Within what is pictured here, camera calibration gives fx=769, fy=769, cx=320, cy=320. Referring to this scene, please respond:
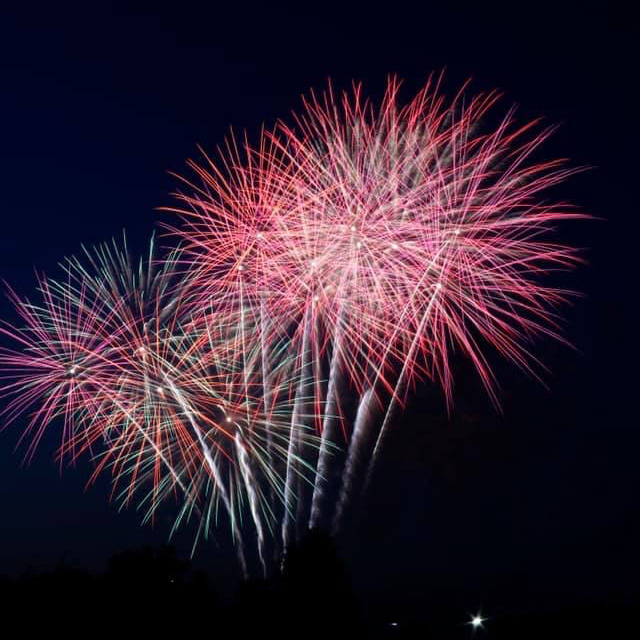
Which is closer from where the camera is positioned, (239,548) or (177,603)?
(177,603)

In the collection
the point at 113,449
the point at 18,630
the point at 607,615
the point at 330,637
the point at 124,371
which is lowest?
the point at 18,630

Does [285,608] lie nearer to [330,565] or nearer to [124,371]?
[330,565]

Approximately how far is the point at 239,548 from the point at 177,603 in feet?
8.58

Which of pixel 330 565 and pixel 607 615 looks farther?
pixel 330 565

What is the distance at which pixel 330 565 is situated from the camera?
2227 centimetres

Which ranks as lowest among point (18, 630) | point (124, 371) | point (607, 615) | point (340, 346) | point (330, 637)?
point (18, 630)

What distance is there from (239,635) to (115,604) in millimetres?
3815

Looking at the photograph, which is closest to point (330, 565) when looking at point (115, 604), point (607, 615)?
point (115, 604)

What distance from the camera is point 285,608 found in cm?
2184

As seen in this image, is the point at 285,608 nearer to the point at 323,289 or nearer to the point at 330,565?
the point at 330,565

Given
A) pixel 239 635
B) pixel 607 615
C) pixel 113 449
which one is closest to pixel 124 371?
pixel 113 449

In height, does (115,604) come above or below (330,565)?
below

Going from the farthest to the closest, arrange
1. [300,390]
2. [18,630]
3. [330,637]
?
[300,390] < [330,637] < [18,630]

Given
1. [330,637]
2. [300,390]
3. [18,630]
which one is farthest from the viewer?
[300,390]
